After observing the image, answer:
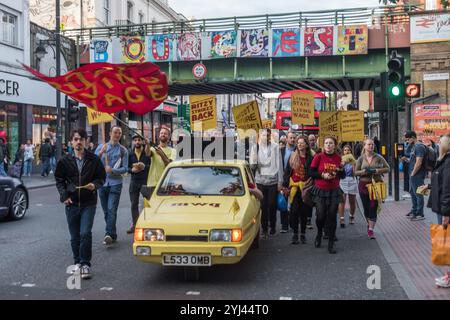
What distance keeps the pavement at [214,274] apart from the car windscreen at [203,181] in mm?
1012

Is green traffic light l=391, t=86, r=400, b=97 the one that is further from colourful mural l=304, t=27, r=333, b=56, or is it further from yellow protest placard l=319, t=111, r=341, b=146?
colourful mural l=304, t=27, r=333, b=56

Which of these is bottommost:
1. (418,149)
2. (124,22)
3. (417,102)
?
(418,149)

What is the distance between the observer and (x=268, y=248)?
336 inches

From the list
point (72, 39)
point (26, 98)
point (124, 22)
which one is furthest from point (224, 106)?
point (26, 98)

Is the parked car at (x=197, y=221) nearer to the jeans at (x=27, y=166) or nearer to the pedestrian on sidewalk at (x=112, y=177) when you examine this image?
the pedestrian on sidewalk at (x=112, y=177)

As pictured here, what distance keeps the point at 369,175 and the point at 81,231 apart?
5.05 m

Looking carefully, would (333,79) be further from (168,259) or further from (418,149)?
(168,259)

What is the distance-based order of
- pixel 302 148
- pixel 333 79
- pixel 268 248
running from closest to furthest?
1. pixel 268 248
2. pixel 302 148
3. pixel 333 79

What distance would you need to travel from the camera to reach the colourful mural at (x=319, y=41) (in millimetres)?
25062

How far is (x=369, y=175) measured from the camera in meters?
9.30

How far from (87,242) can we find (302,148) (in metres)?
4.10

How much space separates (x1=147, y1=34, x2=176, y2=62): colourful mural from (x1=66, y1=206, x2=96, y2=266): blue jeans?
21451 millimetres

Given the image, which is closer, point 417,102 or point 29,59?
point 417,102

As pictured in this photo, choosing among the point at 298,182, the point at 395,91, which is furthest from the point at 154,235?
the point at 395,91
